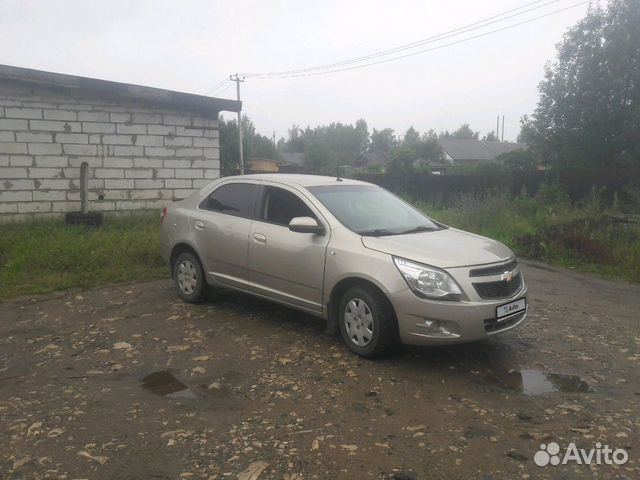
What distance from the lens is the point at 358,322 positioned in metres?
4.96

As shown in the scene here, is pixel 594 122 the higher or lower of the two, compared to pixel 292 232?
higher

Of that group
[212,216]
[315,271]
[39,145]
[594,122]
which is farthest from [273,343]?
[594,122]

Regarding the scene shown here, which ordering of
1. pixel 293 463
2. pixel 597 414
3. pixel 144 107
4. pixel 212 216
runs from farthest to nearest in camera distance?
pixel 144 107 < pixel 212 216 < pixel 597 414 < pixel 293 463

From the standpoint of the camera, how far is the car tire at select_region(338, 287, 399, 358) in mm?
4746

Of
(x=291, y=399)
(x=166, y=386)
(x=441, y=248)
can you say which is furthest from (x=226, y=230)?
(x=291, y=399)

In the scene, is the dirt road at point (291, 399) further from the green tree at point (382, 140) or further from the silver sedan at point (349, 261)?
the green tree at point (382, 140)

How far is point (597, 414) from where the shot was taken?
→ 3.92m

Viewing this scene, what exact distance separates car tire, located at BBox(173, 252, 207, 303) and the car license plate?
344cm

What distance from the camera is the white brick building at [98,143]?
10.4 m

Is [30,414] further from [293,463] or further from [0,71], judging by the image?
[0,71]

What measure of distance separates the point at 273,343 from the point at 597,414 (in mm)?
2833

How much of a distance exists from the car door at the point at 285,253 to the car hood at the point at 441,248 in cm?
59

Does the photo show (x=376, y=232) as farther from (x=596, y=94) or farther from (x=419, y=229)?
(x=596, y=94)

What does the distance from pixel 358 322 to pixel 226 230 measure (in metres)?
2.09
